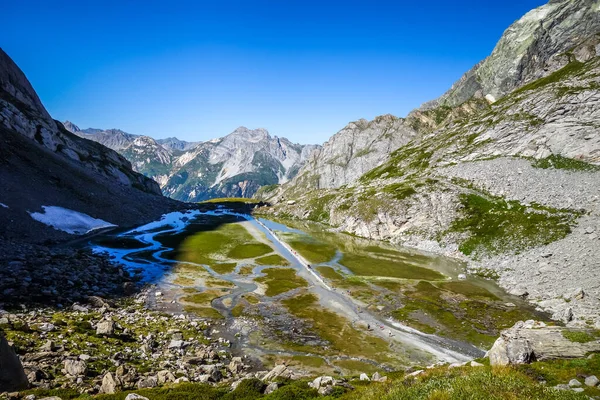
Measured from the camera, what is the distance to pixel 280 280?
67562 millimetres

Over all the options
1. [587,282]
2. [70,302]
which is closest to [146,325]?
[70,302]

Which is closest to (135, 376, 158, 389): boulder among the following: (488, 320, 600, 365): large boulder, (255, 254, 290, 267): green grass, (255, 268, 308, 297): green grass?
(488, 320, 600, 365): large boulder

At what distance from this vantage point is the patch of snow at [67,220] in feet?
297

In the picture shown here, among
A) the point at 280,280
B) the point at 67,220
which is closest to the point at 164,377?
the point at 280,280

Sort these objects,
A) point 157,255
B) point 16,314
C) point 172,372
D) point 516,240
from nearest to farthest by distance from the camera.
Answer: point 172,372
point 16,314
point 516,240
point 157,255

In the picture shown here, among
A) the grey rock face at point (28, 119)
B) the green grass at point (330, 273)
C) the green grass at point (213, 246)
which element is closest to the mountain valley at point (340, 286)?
the green grass at point (213, 246)

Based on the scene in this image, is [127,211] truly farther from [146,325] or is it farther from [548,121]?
[548,121]

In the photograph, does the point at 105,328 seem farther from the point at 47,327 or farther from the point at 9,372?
the point at 9,372

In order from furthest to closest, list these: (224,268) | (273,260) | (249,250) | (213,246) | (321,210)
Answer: (321,210) → (213,246) → (249,250) → (273,260) → (224,268)

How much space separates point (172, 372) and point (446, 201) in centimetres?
9841

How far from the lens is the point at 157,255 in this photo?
86750mm

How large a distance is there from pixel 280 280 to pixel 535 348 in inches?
1953

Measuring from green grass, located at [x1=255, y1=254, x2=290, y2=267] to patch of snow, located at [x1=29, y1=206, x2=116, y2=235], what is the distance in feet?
188

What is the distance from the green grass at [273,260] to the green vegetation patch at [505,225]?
154ft
